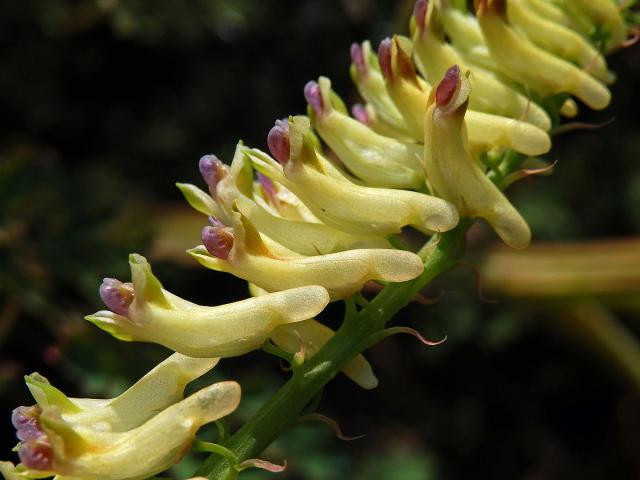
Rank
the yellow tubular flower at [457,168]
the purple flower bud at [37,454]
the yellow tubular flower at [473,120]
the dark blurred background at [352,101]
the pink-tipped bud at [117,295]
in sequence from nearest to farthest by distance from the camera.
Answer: the purple flower bud at [37,454]
the pink-tipped bud at [117,295]
the yellow tubular flower at [457,168]
the yellow tubular flower at [473,120]
the dark blurred background at [352,101]

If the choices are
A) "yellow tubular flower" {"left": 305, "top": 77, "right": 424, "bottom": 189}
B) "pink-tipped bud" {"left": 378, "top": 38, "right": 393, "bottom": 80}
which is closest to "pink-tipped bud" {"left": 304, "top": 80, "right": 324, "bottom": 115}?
"yellow tubular flower" {"left": 305, "top": 77, "right": 424, "bottom": 189}

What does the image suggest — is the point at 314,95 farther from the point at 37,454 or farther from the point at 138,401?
the point at 37,454

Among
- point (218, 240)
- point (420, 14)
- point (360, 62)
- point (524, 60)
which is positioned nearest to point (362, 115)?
point (360, 62)

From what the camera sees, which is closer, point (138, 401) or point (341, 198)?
point (138, 401)

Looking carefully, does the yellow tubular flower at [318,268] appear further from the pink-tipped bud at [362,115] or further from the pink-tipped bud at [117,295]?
the pink-tipped bud at [362,115]

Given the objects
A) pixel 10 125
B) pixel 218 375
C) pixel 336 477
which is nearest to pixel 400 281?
pixel 218 375

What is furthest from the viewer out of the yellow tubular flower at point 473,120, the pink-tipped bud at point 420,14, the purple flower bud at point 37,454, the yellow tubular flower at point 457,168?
the pink-tipped bud at point 420,14

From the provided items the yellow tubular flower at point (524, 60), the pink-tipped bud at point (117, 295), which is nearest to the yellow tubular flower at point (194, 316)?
the pink-tipped bud at point (117, 295)
